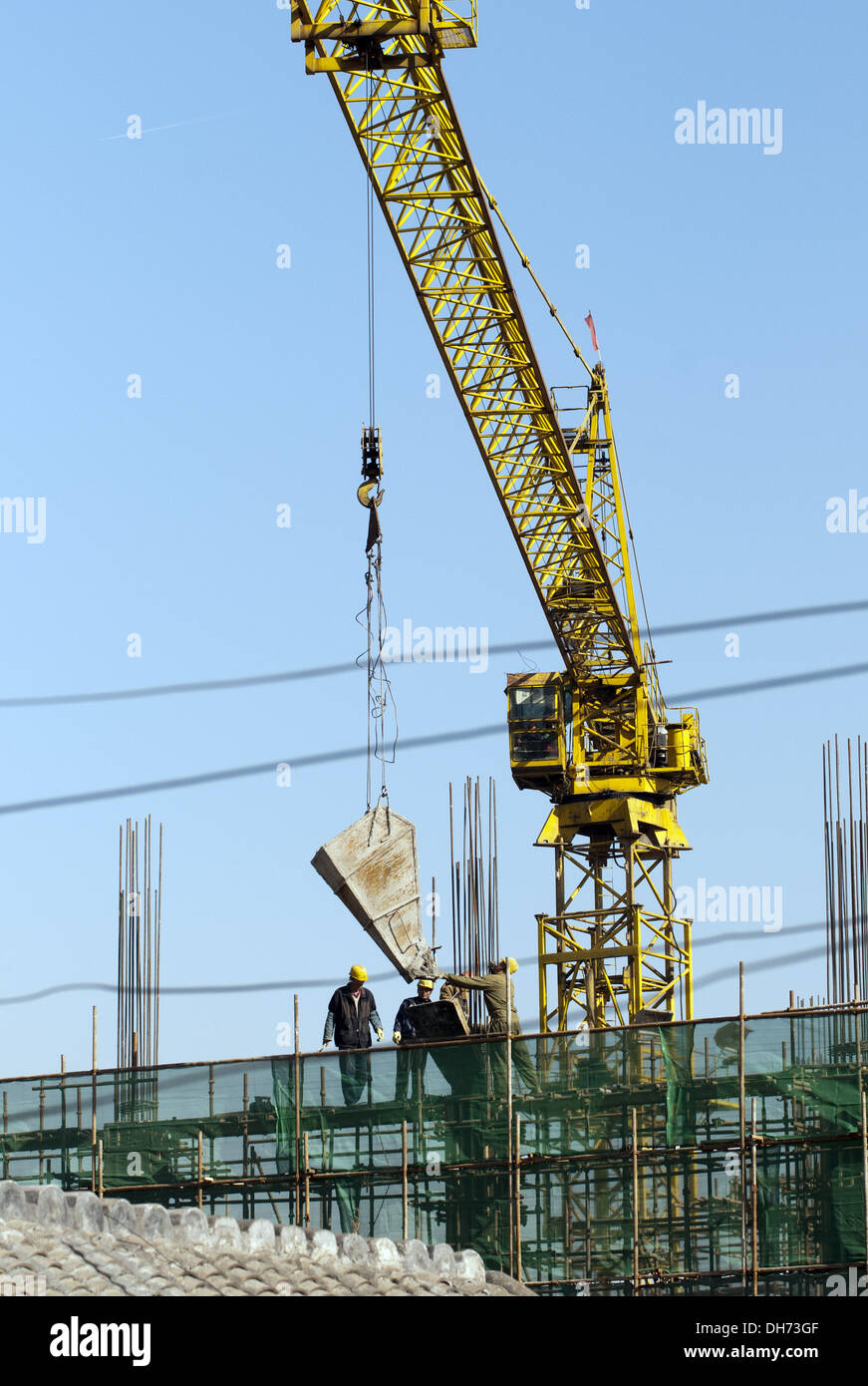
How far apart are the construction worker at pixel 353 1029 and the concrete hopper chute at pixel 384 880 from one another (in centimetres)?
91

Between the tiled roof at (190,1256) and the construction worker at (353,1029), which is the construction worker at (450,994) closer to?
the construction worker at (353,1029)

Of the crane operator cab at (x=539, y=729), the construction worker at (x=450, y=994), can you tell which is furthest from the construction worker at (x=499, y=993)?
the crane operator cab at (x=539, y=729)

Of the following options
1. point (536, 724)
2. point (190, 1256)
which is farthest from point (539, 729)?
point (190, 1256)

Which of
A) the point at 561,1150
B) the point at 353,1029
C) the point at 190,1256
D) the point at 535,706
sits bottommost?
the point at 190,1256

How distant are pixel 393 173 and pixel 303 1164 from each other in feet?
48.9

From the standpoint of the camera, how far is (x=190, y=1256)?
18953 millimetres

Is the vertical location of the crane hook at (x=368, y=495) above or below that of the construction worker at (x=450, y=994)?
above

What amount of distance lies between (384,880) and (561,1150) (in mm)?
4063

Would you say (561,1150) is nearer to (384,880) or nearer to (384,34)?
(384,880)

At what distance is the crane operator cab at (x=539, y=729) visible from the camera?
41031 mm

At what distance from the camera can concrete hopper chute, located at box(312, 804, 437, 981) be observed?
26.8m

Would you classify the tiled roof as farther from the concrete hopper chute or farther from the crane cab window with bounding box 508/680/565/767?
Answer: the crane cab window with bounding box 508/680/565/767
